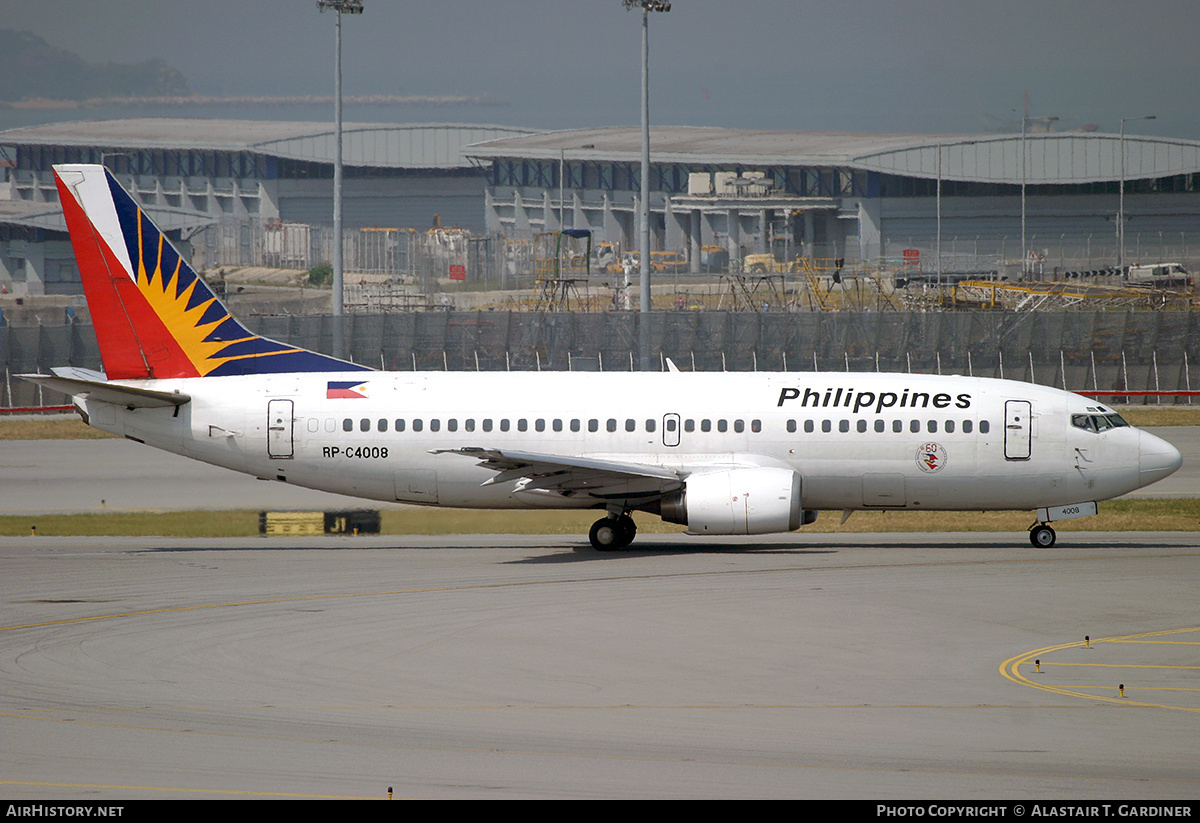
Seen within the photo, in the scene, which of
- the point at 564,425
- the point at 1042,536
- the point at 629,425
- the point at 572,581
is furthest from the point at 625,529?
the point at 1042,536

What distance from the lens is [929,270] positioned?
104 meters

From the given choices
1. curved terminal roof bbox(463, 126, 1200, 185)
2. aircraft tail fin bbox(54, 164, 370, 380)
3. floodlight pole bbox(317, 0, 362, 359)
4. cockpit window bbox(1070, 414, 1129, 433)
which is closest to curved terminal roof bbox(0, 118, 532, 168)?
curved terminal roof bbox(463, 126, 1200, 185)

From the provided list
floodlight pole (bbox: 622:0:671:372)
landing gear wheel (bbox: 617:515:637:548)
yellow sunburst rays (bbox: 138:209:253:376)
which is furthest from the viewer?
floodlight pole (bbox: 622:0:671:372)

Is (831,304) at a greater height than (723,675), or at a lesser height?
greater

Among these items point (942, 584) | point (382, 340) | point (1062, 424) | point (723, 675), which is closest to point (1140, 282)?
point (382, 340)

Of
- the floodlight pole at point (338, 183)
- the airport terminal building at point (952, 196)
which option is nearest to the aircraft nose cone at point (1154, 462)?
the floodlight pole at point (338, 183)

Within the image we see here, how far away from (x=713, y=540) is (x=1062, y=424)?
9167mm

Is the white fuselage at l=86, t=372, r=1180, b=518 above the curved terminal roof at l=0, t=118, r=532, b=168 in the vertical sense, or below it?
below

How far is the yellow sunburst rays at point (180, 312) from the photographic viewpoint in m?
31.5

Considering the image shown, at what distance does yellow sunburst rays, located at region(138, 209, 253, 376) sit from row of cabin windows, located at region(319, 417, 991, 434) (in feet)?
11.4

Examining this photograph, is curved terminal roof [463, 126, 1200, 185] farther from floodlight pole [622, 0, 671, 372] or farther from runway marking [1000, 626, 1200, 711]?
runway marking [1000, 626, 1200, 711]

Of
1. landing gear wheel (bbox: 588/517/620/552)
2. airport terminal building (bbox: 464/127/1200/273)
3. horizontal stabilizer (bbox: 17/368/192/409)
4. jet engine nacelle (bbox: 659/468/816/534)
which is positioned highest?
airport terminal building (bbox: 464/127/1200/273)

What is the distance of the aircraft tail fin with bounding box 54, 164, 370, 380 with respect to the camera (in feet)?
102
